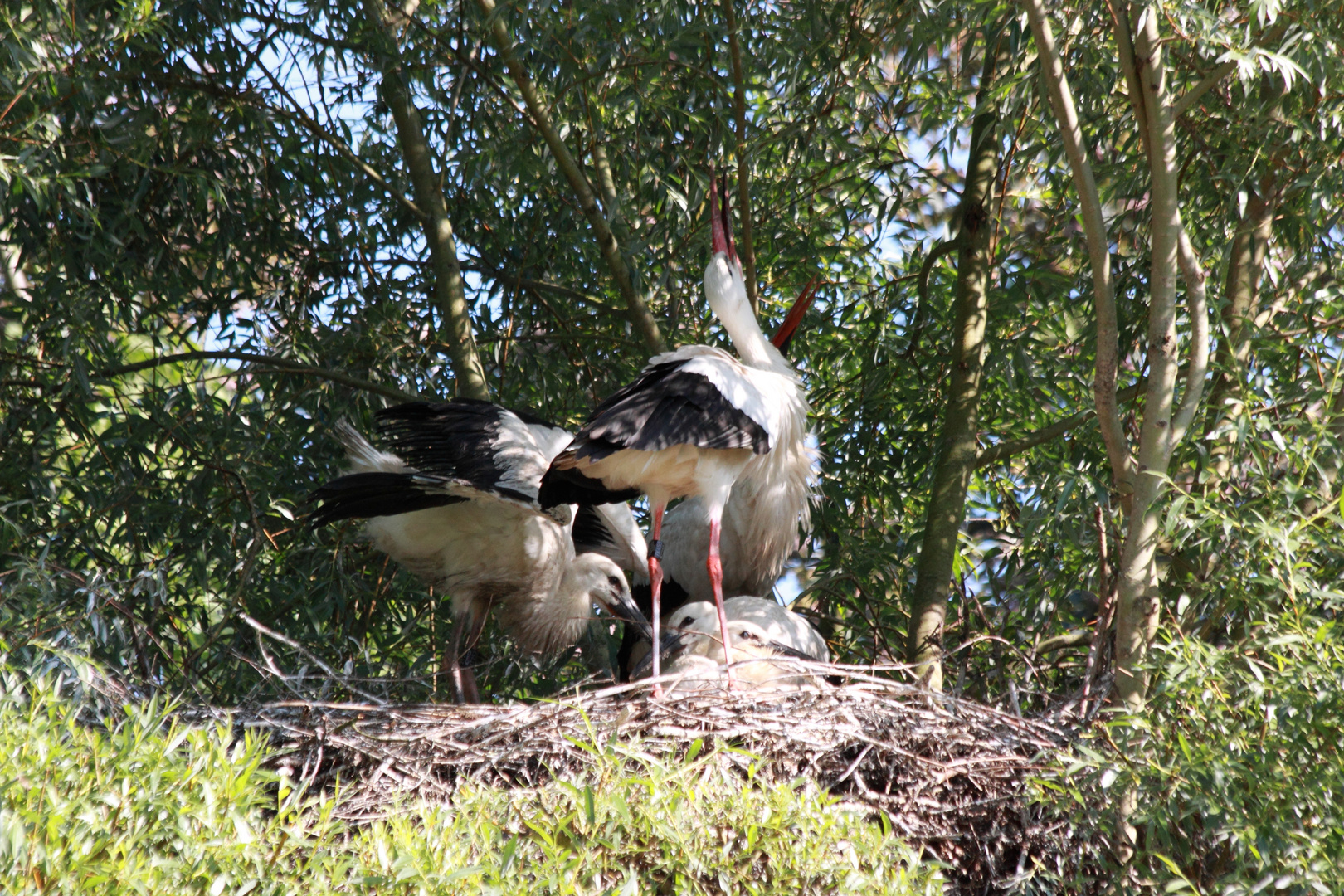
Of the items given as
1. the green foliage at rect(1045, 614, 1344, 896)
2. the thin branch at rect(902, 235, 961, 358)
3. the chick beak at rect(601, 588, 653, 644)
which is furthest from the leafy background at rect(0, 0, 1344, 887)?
the green foliage at rect(1045, 614, 1344, 896)

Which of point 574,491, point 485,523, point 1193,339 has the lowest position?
point 485,523

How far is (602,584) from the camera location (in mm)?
4891

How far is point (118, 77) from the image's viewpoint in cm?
421

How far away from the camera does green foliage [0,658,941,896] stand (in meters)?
2.17

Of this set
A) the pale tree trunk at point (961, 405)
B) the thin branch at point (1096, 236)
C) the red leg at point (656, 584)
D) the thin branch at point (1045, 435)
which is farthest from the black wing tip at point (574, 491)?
the thin branch at point (1096, 236)

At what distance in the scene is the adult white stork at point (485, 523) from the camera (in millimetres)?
4145

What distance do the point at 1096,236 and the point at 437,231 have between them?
2.47m

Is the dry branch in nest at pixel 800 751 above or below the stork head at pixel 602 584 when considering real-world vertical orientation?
below

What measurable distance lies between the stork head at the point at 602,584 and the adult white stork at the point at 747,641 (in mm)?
417

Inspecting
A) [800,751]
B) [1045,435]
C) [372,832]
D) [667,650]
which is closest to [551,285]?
[667,650]

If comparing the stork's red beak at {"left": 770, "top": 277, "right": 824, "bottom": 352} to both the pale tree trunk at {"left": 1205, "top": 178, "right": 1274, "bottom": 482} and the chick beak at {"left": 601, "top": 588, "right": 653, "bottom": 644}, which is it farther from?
the pale tree trunk at {"left": 1205, "top": 178, "right": 1274, "bottom": 482}

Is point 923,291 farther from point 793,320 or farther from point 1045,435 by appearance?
point 1045,435

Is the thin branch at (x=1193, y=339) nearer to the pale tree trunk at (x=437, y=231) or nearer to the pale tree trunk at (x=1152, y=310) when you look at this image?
the pale tree trunk at (x=1152, y=310)

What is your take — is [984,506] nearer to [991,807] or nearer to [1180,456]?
[1180,456]
